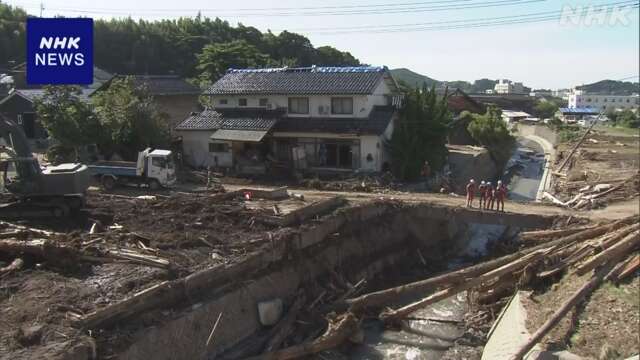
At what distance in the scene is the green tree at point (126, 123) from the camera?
33812 mm

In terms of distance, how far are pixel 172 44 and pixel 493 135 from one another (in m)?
51.0

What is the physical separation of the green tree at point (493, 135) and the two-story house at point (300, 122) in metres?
11.5

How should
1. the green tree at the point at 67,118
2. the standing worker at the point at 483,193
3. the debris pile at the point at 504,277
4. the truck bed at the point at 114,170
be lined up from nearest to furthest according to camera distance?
the debris pile at the point at 504,277 → the standing worker at the point at 483,193 → the truck bed at the point at 114,170 → the green tree at the point at 67,118

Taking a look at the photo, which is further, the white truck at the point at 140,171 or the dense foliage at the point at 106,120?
the dense foliage at the point at 106,120

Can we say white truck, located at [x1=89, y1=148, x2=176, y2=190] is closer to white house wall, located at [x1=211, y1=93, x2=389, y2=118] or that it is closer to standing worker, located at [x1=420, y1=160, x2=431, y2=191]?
white house wall, located at [x1=211, y1=93, x2=389, y2=118]

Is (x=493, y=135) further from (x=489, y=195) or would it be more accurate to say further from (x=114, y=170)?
(x=114, y=170)

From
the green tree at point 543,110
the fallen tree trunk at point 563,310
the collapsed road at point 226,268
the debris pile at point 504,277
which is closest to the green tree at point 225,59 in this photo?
the collapsed road at point 226,268

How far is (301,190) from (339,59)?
61.8 metres

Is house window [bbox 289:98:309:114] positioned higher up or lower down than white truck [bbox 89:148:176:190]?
higher up

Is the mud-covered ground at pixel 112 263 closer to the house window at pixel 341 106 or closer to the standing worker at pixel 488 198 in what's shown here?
the standing worker at pixel 488 198

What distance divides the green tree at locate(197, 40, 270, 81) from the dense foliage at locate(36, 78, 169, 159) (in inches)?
934

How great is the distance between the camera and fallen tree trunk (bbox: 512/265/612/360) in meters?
14.1

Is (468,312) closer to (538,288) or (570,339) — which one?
(538,288)

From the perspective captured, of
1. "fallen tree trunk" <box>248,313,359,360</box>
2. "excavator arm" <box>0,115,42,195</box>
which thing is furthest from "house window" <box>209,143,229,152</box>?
"fallen tree trunk" <box>248,313,359,360</box>
